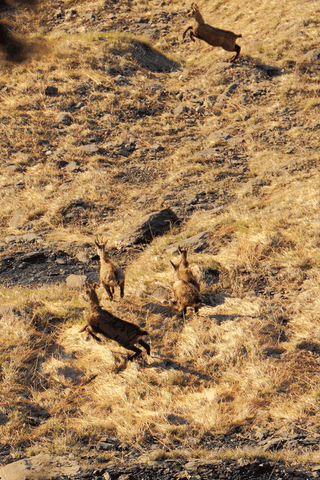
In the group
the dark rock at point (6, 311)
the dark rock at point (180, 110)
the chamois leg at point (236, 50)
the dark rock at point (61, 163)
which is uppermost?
the chamois leg at point (236, 50)

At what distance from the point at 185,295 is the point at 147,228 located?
306 centimetres

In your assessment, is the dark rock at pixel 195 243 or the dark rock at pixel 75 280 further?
the dark rock at pixel 195 243

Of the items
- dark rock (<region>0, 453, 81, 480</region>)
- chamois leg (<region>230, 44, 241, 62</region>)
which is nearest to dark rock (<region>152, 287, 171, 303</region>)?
dark rock (<region>0, 453, 81, 480</region>)

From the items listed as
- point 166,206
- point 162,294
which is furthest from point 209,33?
point 162,294

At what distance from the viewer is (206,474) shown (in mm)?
3707

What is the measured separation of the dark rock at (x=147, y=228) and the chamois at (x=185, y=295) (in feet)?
8.77

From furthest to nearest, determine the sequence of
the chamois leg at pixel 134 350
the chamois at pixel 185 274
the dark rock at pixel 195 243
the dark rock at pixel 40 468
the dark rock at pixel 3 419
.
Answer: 1. the dark rock at pixel 195 243
2. the chamois at pixel 185 274
3. the chamois leg at pixel 134 350
4. the dark rock at pixel 3 419
5. the dark rock at pixel 40 468

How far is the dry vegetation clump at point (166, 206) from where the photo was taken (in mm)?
4852

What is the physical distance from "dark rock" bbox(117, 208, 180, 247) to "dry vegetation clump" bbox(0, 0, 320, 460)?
0.35m

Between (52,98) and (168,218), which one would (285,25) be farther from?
(168,218)

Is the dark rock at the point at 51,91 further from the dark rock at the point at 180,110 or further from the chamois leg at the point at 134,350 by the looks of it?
the chamois leg at the point at 134,350

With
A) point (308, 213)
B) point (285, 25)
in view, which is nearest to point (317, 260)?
point (308, 213)

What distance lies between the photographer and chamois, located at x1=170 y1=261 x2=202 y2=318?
5.82m

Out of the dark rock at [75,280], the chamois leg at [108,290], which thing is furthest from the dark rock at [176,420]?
the dark rock at [75,280]
